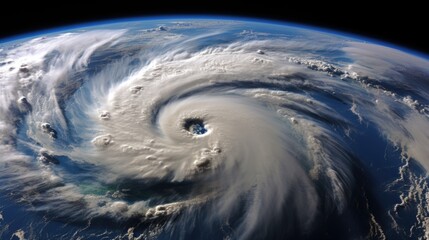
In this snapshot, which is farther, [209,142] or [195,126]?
[195,126]

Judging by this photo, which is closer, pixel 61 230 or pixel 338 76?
pixel 61 230

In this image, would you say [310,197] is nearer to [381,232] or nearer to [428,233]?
[381,232]

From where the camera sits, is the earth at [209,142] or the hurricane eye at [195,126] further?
the hurricane eye at [195,126]

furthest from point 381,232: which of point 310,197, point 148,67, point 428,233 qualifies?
point 148,67

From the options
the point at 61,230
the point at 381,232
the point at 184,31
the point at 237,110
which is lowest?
the point at 61,230
